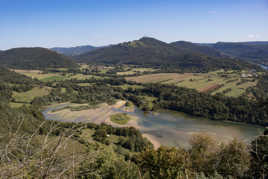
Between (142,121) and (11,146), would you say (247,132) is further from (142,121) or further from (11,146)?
(11,146)

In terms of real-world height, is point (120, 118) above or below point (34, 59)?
below

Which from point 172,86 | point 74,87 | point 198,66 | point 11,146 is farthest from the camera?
point 198,66

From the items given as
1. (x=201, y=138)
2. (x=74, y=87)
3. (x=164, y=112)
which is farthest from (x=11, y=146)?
(x=74, y=87)

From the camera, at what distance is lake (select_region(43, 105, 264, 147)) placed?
125ft

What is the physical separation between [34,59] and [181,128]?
165 metres

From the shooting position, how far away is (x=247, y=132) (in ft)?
137

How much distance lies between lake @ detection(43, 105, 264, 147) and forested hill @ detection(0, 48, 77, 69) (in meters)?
107

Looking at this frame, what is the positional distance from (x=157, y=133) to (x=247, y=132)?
66.5ft

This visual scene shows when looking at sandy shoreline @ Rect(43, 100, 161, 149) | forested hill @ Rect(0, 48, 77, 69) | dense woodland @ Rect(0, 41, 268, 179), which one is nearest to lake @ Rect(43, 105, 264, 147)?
sandy shoreline @ Rect(43, 100, 161, 149)

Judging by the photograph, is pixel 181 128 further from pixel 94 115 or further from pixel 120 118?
pixel 94 115

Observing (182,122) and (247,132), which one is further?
(182,122)

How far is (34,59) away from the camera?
169 metres

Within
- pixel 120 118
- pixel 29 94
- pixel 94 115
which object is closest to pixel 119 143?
pixel 120 118

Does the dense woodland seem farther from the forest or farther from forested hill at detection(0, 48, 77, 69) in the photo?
forested hill at detection(0, 48, 77, 69)
